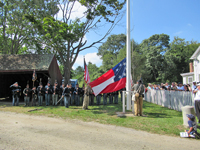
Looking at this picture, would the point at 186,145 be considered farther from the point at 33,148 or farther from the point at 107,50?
the point at 107,50

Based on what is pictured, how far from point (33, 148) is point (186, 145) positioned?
4.64 m

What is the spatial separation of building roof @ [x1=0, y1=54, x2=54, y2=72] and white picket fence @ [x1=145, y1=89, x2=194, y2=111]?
10.5 metres

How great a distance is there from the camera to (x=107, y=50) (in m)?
59.9

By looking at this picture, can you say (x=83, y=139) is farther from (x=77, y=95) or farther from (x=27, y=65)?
(x=27, y=65)

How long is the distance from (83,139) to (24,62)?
41.7ft

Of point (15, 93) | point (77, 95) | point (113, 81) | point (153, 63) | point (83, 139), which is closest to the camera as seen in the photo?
point (83, 139)

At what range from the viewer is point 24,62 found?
600 inches

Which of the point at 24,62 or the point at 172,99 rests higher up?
the point at 24,62

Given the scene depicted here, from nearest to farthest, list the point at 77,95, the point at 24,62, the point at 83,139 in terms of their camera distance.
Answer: the point at 83,139
the point at 77,95
the point at 24,62

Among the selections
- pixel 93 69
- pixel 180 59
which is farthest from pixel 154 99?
pixel 93 69

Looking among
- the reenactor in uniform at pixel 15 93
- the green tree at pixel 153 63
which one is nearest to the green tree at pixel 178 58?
the green tree at pixel 153 63

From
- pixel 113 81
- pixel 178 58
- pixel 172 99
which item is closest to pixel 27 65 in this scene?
pixel 113 81

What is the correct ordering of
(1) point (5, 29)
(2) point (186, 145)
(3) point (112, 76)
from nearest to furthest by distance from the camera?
(2) point (186, 145), (3) point (112, 76), (1) point (5, 29)

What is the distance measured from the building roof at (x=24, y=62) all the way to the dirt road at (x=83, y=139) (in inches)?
350
